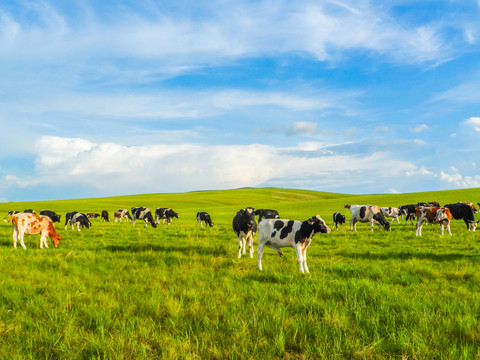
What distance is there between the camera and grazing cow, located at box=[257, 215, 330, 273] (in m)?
9.27

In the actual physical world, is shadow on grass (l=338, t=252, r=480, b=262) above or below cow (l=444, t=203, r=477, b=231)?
below

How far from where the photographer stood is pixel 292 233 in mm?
9516

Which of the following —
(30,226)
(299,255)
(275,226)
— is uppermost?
(275,226)

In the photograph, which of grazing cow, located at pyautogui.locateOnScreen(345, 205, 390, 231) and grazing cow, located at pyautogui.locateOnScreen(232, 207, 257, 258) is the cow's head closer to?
grazing cow, located at pyautogui.locateOnScreen(232, 207, 257, 258)

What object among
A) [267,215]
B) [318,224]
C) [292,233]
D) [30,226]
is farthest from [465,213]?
[30,226]

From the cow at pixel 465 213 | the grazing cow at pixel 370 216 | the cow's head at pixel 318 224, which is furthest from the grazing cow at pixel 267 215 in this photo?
the cow at pixel 465 213

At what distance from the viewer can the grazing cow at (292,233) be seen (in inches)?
365

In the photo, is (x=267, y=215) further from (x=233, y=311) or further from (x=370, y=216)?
(x=233, y=311)

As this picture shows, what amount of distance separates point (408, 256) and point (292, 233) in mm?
5972

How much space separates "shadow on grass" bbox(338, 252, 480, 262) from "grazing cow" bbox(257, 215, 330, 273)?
375cm

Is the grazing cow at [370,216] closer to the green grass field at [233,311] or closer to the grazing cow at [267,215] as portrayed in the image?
the grazing cow at [267,215]

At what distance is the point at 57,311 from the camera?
18.3ft

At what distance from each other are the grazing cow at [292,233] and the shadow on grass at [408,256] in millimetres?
3752

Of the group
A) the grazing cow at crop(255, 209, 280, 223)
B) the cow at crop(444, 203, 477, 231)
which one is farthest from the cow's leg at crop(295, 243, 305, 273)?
the cow at crop(444, 203, 477, 231)
